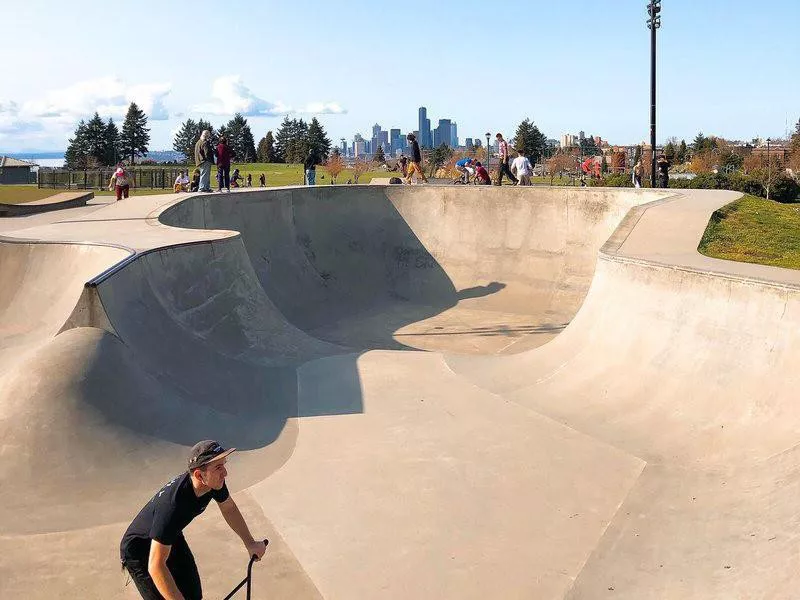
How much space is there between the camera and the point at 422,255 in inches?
781

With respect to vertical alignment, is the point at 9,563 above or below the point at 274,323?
below

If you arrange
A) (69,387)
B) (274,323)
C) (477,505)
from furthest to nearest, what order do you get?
(274,323)
(69,387)
(477,505)

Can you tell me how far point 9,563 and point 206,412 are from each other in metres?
3.16

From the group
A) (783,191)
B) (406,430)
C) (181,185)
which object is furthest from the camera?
(783,191)

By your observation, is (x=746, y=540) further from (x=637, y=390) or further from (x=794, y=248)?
(x=794, y=248)

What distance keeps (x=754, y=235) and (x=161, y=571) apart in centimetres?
1251

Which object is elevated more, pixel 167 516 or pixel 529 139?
pixel 529 139

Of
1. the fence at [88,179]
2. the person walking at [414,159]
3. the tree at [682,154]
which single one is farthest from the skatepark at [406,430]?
the tree at [682,154]

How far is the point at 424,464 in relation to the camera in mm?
7172

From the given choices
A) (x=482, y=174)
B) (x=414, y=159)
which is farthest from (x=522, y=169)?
(x=414, y=159)

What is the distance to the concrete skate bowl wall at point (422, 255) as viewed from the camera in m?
15.4

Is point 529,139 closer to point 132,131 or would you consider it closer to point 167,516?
point 132,131

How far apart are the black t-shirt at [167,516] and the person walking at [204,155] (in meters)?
13.9

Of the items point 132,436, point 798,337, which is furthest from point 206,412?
point 798,337
